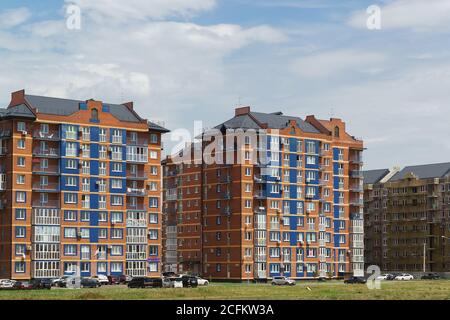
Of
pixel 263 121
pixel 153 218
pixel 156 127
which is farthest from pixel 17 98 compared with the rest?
pixel 263 121

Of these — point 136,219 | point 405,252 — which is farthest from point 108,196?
point 405,252

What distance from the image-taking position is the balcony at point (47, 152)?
118m

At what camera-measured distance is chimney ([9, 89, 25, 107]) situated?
121188mm

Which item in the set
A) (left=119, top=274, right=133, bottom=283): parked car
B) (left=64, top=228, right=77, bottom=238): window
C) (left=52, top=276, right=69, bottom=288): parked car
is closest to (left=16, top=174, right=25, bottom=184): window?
(left=64, top=228, right=77, bottom=238): window

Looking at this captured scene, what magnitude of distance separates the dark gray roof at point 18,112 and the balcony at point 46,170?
6871mm

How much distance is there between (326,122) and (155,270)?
4221 centimetres

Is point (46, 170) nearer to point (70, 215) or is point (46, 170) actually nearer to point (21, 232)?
point (70, 215)

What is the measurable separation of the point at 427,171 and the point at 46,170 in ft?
312

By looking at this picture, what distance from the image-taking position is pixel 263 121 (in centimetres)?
14100

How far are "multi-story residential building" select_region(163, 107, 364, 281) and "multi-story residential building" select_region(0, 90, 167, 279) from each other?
41.3 ft

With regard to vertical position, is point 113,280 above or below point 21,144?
below

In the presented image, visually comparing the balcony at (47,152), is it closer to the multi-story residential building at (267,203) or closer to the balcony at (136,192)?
the balcony at (136,192)

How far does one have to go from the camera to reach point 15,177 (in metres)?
116

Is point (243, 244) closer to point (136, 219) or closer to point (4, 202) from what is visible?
point (136, 219)
